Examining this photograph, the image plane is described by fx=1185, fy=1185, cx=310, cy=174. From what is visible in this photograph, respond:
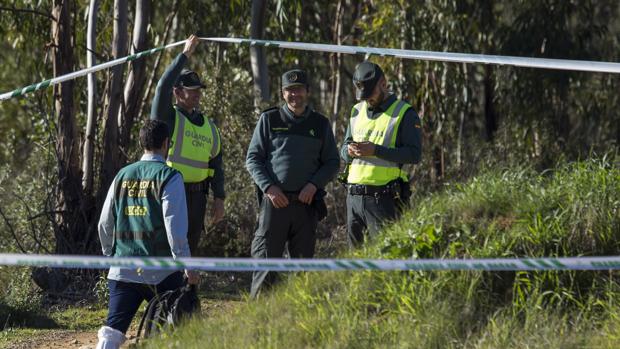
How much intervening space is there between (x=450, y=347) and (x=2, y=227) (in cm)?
691

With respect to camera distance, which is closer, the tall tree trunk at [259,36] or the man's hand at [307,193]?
the man's hand at [307,193]

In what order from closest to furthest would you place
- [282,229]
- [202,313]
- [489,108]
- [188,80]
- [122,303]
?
[122,303] < [202,313] < [282,229] < [188,80] < [489,108]

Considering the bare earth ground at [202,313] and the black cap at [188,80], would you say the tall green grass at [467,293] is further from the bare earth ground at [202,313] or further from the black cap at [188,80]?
the black cap at [188,80]

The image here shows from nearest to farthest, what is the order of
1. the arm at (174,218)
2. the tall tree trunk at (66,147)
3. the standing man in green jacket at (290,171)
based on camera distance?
the arm at (174,218) < the standing man in green jacket at (290,171) < the tall tree trunk at (66,147)

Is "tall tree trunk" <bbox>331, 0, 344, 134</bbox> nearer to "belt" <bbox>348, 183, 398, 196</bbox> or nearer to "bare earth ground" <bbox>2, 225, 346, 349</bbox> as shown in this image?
"bare earth ground" <bbox>2, 225, 346, 349</bbox>

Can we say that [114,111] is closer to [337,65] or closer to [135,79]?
[135,79]

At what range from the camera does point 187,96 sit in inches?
334

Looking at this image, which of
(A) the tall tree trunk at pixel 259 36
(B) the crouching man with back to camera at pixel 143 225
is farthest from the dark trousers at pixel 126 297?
(A) the tall tree trunk at pixel 259 36

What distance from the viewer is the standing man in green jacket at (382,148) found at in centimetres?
801

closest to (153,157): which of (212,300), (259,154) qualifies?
(259,154)

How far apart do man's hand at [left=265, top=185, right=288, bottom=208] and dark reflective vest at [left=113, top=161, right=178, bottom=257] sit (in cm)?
163

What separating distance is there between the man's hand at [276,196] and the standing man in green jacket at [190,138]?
2.39ft

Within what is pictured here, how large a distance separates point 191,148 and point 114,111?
265 cm

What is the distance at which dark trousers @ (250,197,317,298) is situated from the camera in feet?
26.7
